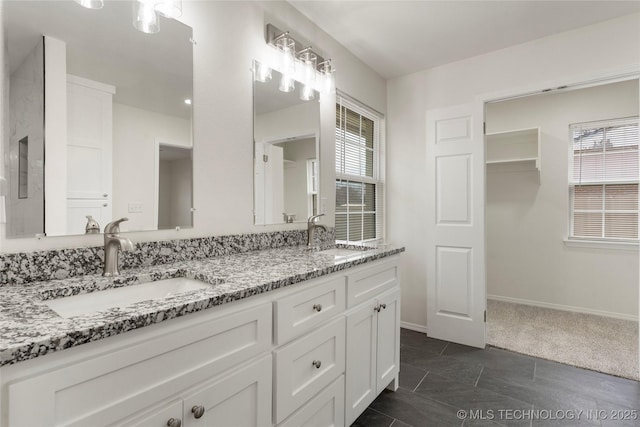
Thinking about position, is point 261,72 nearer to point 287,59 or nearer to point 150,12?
point 287,59

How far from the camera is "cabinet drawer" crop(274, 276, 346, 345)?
1147 mm

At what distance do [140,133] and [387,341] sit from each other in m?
1.70

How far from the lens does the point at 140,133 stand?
1384 mm

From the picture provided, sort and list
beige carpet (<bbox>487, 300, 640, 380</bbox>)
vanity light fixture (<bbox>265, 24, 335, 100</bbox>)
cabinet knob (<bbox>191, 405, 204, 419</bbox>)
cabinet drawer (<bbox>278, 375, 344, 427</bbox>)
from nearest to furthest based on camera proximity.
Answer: cabinet knob (<bbox>191, 405, 204, 419</bbox>), cabinet drawer (<bbox>278, 375, 344, 427</bbox>), vanity light fixture (<bbox>265, 24, 335, 100</bbox>), beige carpet (<bbox>487, 300, 640, 380</bbox>)

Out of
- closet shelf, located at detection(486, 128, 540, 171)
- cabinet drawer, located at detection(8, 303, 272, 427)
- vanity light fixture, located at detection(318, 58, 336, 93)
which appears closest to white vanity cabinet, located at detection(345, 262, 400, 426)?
cabinet drawer, located at detection(8, 303, 272, 427)

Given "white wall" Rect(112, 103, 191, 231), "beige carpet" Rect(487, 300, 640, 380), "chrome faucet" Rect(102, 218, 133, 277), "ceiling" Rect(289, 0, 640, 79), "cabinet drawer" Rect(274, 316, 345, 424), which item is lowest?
"beige carpet" Rect(487, 300, 640, 380)

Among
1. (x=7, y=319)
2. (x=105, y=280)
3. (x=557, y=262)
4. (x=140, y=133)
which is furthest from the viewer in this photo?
(x=557, y=262)

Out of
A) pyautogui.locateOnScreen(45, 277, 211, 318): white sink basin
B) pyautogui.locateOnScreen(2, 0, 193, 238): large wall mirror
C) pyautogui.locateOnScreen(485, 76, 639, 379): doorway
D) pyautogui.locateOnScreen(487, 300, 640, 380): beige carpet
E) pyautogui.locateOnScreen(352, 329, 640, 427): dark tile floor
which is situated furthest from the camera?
pyautogui.locateOnScreen(485, 76, 639, 379): doorway

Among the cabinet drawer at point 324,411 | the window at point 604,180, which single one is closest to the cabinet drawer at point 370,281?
the cabinet drawer at point 324,411

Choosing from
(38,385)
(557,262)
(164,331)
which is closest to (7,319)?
(38,385)

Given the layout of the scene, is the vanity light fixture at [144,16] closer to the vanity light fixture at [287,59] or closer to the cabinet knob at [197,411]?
the vanity light fixture at [287,59]

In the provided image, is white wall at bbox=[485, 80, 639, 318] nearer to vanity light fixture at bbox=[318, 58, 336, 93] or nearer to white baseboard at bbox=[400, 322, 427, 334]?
white baseboard at bbox=[400, 322, 427, 334]

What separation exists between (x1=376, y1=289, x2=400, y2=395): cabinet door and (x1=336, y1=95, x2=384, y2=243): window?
926 mm

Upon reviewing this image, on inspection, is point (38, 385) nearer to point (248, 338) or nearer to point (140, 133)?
point (248, 338)
